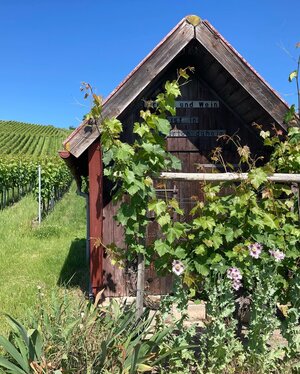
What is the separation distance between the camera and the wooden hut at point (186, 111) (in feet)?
16.4

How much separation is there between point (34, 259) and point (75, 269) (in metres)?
1.18

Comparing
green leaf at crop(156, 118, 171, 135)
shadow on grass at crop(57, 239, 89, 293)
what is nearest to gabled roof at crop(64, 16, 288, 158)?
green leaf at crop(156, 118, 171, 135)

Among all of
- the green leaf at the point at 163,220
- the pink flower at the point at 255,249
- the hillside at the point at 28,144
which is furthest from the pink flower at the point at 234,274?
the hillside at the point at 28,144

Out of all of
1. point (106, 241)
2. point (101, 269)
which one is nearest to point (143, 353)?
point (101, 269)

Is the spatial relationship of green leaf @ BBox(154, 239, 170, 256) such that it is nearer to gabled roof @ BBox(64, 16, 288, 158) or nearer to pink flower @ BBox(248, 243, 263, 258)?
pink flower @ BBox(248, 243, 263, 258)

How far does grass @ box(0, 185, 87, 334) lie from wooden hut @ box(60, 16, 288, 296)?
898mm

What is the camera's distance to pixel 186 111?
6121 millimetres

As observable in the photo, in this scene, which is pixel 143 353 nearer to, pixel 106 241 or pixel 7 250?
pixel 106 241

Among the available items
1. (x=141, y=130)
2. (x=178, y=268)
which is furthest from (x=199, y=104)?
(x=178, y=268)

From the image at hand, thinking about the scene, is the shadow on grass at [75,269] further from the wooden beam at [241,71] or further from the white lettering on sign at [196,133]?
the wooden beam at [241,71]

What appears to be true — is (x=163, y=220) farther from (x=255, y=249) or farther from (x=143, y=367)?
(x=143, y=367)

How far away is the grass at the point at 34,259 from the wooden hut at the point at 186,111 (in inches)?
35.4

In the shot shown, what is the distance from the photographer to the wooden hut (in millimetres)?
4992

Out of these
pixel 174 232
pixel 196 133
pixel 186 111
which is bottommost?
pixel 174 232
